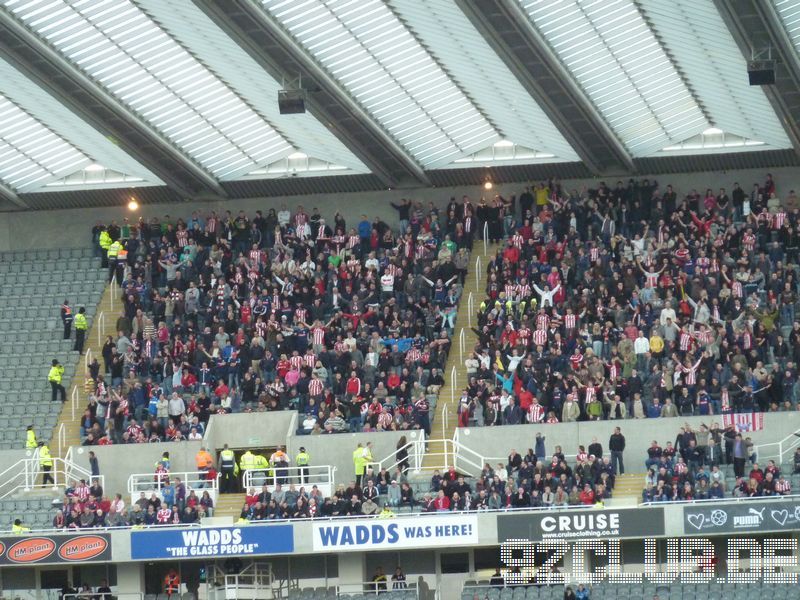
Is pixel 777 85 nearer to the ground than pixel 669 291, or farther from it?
farther from it

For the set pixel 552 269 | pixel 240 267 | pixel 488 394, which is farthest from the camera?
pixel 240 267

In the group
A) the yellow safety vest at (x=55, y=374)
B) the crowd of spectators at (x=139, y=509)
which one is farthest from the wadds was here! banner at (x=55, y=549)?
the yellow safety vest at (x=55, y=374)

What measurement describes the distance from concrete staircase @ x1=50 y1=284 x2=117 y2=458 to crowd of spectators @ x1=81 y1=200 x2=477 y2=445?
2.34 ft

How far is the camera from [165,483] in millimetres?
49500

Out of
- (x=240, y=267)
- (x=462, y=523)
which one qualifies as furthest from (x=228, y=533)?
(x=240, y=267)

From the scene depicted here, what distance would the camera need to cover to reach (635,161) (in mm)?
58750

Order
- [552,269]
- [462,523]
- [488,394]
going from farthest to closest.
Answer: [552,269], [488,394], [462,523]

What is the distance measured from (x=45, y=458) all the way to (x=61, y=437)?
2.77 meters

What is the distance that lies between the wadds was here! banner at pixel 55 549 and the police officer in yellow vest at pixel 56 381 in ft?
26.7

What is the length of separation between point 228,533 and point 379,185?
56.3ft

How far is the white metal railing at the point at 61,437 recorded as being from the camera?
53.4 m

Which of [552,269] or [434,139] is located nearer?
[552,269]

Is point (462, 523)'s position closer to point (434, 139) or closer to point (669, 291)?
point (669, 291)

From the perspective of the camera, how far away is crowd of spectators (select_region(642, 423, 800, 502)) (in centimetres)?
4525
